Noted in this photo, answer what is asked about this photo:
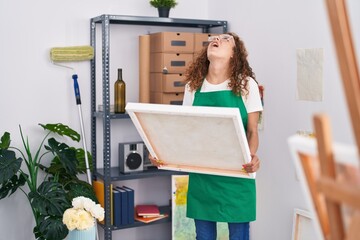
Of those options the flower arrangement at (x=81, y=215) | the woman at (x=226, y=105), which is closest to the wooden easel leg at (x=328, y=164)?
the woman at (x=226, y=105)

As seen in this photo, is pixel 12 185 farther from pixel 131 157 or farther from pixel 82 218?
pixel 82 218

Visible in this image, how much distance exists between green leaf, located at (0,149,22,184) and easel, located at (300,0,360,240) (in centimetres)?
260

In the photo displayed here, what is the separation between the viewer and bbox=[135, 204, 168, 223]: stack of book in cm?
369

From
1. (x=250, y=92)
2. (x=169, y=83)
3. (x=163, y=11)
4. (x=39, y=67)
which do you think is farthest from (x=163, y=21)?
(x=250, y=92)

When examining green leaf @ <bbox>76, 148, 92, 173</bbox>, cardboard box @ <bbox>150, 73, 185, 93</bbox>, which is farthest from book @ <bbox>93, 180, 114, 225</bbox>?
cardboard box @ <bbox>150, 73, 185, 93</bbox>

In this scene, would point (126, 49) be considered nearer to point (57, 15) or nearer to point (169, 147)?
point (57, 15)

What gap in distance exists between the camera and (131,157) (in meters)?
3.62

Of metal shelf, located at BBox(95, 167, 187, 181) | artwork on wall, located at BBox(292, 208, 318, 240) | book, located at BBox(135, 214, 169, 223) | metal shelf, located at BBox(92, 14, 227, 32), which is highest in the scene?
metal shelf, located at BBox(92, 14, 227, 32)

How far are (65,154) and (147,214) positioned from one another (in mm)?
764

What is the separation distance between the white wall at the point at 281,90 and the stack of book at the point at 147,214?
26.0 inches

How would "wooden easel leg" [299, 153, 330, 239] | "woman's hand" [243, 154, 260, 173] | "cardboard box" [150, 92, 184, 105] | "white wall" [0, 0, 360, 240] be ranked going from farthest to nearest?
"cardboard box" [150, 92, 184, 105] < "white wall" [0, 0, 360, 240] < "woman's hand" [243, 154, 260, 173] < "wooden easel leg" [299, 153, 330, 239]

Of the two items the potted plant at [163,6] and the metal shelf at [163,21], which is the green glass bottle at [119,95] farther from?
the potted plant at [163,6]

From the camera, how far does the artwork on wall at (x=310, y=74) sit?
292 centimetres

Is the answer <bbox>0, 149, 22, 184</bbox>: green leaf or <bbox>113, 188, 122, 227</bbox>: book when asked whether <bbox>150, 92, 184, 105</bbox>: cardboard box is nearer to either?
<bbox>113, 188, 122, 227</bbox>: book
